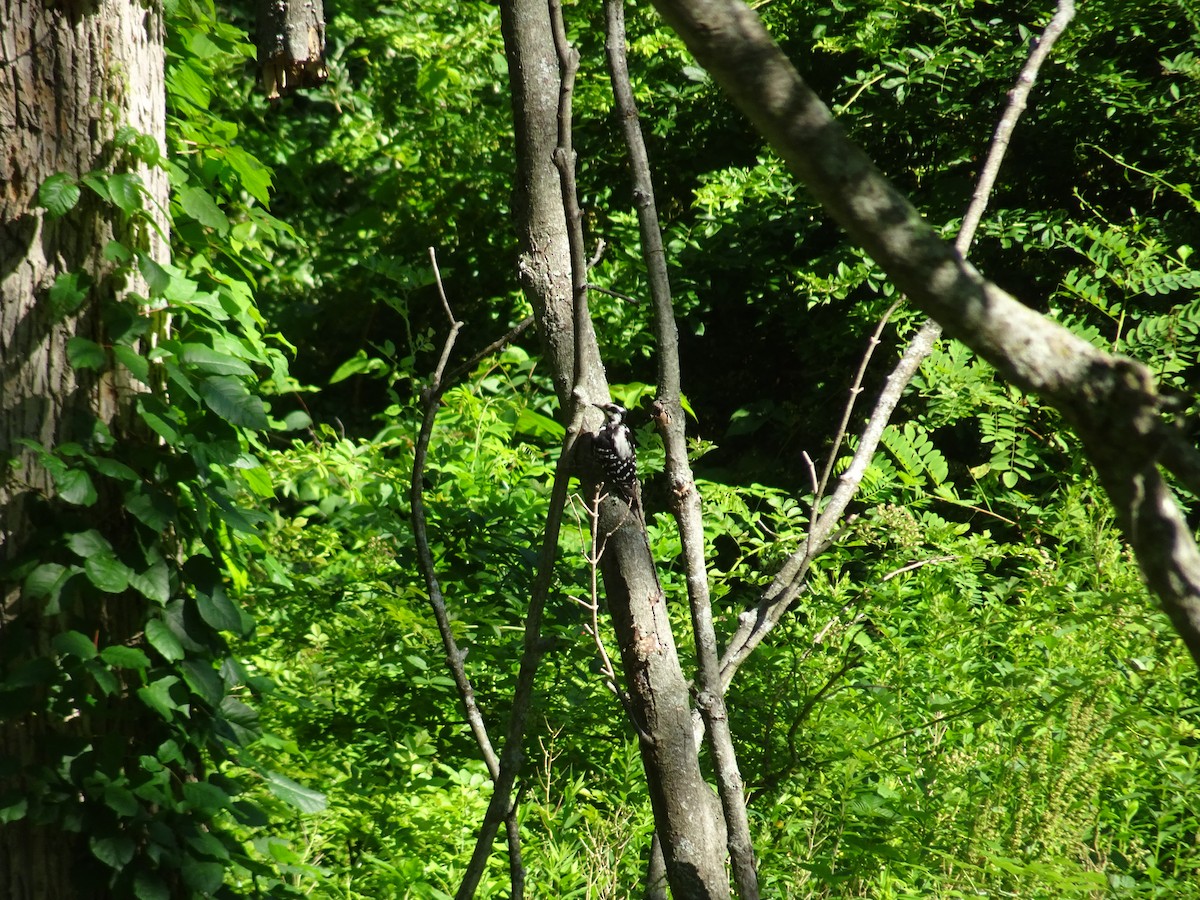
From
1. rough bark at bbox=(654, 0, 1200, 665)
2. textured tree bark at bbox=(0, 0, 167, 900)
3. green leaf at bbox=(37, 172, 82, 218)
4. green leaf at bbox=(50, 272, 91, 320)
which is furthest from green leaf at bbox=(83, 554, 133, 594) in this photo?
rough bark at bbox=(654, 0, 1200, 665)

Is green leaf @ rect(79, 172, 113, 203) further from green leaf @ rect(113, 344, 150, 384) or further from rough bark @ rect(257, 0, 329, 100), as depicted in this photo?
rough bark @ rect(257, 0, 329, 100)

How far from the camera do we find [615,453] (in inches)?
85.0

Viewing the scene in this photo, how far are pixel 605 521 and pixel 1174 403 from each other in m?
1.32

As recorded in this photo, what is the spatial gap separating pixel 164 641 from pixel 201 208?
2.80ft

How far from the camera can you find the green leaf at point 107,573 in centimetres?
179

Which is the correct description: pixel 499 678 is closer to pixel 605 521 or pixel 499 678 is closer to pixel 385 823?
pixel 385 823

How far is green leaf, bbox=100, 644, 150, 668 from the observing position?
1807 millimetres

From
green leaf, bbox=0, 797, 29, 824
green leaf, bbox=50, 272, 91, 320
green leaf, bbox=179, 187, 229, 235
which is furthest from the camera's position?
green leaf, bbox=179, 187, 229, 235

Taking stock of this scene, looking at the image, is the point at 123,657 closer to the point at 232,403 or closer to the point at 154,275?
the point at 232,403

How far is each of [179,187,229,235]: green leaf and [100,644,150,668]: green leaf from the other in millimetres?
837

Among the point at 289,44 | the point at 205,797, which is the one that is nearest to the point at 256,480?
the point at 205,797

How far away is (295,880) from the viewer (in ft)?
7.64

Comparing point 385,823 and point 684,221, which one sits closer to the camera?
point 385,823

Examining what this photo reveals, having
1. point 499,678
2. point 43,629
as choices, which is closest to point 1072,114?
Result: point 499,678
